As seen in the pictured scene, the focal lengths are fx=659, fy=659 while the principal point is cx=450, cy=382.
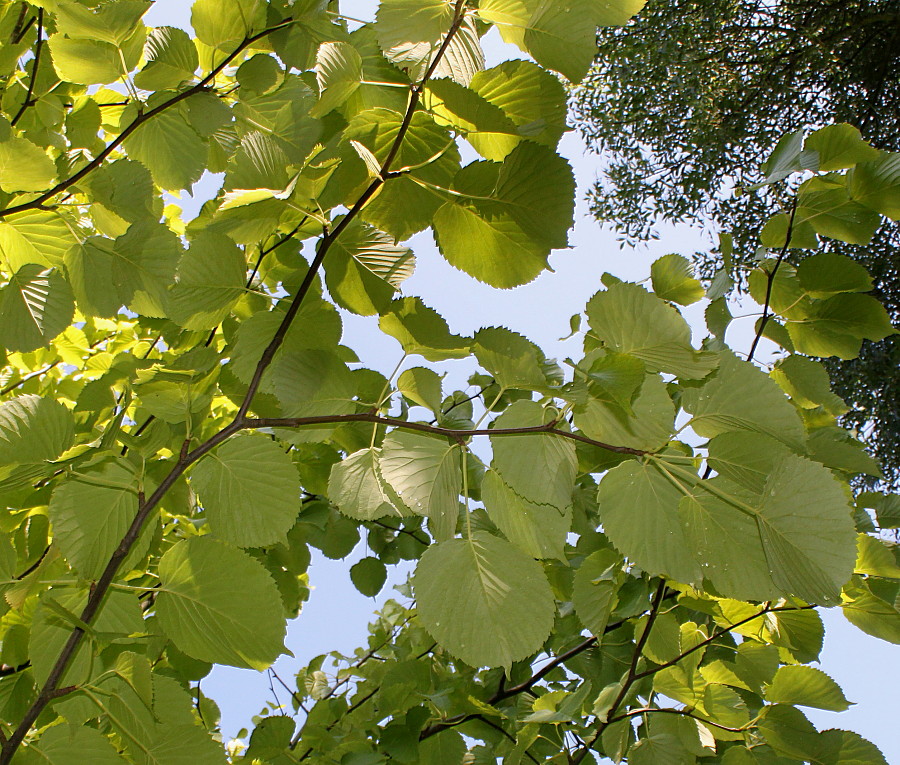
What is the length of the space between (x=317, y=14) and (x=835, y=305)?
0.72 m

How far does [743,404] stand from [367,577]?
4.05 feet

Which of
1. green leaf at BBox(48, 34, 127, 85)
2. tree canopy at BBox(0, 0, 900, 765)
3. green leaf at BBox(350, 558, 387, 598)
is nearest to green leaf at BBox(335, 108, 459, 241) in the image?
tree canopy at BBox(0, 0, 900, 765)

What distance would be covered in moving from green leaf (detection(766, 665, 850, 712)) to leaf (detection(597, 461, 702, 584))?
51 cm

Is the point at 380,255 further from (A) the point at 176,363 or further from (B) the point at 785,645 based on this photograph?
(B) the point at 785,645

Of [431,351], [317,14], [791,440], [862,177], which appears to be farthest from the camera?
[862,177]

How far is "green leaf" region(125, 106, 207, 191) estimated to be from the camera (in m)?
0.77

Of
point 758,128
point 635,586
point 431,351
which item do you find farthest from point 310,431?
point 758,128

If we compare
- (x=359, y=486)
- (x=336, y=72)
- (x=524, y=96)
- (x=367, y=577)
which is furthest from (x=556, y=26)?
(x=367, y=577)

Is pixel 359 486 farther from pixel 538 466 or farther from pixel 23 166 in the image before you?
pixel 23 166

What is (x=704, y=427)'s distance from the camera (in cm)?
48

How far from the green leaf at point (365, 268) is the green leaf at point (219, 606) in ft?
0.71

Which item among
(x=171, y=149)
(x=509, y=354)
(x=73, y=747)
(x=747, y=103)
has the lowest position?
(x=73, y=747)

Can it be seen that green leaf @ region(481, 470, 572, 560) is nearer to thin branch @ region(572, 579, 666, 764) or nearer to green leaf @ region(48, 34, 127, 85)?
thin branch @ region(572, 579, 666, 764)

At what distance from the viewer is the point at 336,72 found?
465mm
